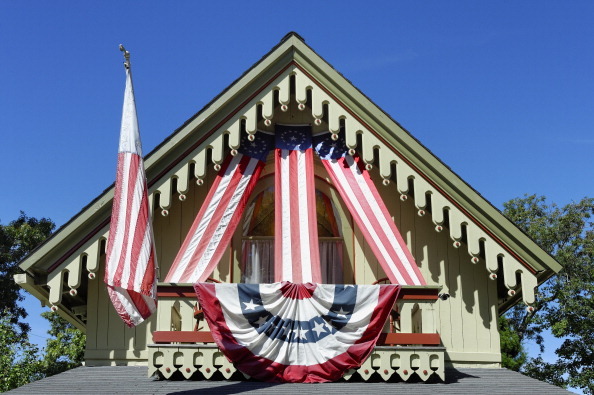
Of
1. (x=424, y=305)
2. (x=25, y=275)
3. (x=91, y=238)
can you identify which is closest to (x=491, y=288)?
(x=424, y=305)

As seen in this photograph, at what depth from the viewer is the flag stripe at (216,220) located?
13.3 m

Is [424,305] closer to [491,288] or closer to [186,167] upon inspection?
[491,288]

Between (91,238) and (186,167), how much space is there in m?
1.91

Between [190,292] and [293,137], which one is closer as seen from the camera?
[190,292]

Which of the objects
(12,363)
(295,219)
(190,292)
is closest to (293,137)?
(295,219)

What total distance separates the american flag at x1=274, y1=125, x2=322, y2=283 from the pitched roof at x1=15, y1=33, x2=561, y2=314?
983mm

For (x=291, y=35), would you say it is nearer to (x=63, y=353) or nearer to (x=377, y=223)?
(x=377, y=223)

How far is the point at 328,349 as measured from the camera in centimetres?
1224

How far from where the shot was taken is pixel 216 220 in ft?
45.2

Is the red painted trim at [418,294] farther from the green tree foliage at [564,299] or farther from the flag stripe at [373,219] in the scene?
the green tree foliage at [564,299]

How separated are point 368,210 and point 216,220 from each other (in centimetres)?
257

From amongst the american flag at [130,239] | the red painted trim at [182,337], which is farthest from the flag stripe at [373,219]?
the american flag at [130,239]

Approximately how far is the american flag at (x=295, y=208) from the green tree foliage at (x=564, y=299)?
19.7 meters

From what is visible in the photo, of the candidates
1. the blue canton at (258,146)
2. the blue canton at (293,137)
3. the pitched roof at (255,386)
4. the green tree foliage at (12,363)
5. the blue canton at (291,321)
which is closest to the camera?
the pitched roof at (255,386)
